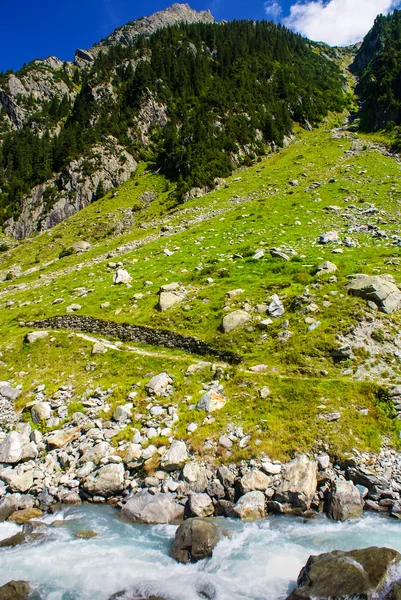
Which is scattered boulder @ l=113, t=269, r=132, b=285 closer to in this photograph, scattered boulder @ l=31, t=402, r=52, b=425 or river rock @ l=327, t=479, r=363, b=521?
scattered boulder @ l=31, t=402, r=52, b=425

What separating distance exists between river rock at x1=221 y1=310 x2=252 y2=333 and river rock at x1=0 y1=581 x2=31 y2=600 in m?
14.3

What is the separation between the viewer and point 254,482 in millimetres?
11766

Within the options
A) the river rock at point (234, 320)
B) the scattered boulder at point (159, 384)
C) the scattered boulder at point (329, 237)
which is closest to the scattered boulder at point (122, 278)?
the river rock at point (234, 320)

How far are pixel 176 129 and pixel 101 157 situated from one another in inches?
881

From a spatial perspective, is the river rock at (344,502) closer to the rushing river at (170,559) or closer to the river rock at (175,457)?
the rushing river at (170,559)

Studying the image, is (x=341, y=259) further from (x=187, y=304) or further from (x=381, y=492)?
(x=381, y=492)

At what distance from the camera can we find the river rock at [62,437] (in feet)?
47.2

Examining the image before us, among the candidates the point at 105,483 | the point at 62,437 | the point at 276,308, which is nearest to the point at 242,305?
the point at 276,308

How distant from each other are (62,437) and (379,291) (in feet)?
61.4

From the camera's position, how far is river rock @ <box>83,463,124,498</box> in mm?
12336

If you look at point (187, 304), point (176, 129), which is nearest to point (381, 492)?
point (187, 304)

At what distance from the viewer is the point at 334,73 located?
14738 cm

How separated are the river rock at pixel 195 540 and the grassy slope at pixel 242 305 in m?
3.08

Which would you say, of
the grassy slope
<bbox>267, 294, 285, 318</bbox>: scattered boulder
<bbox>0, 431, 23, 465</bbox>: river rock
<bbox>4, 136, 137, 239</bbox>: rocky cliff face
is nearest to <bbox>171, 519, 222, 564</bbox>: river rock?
the grassy slope
